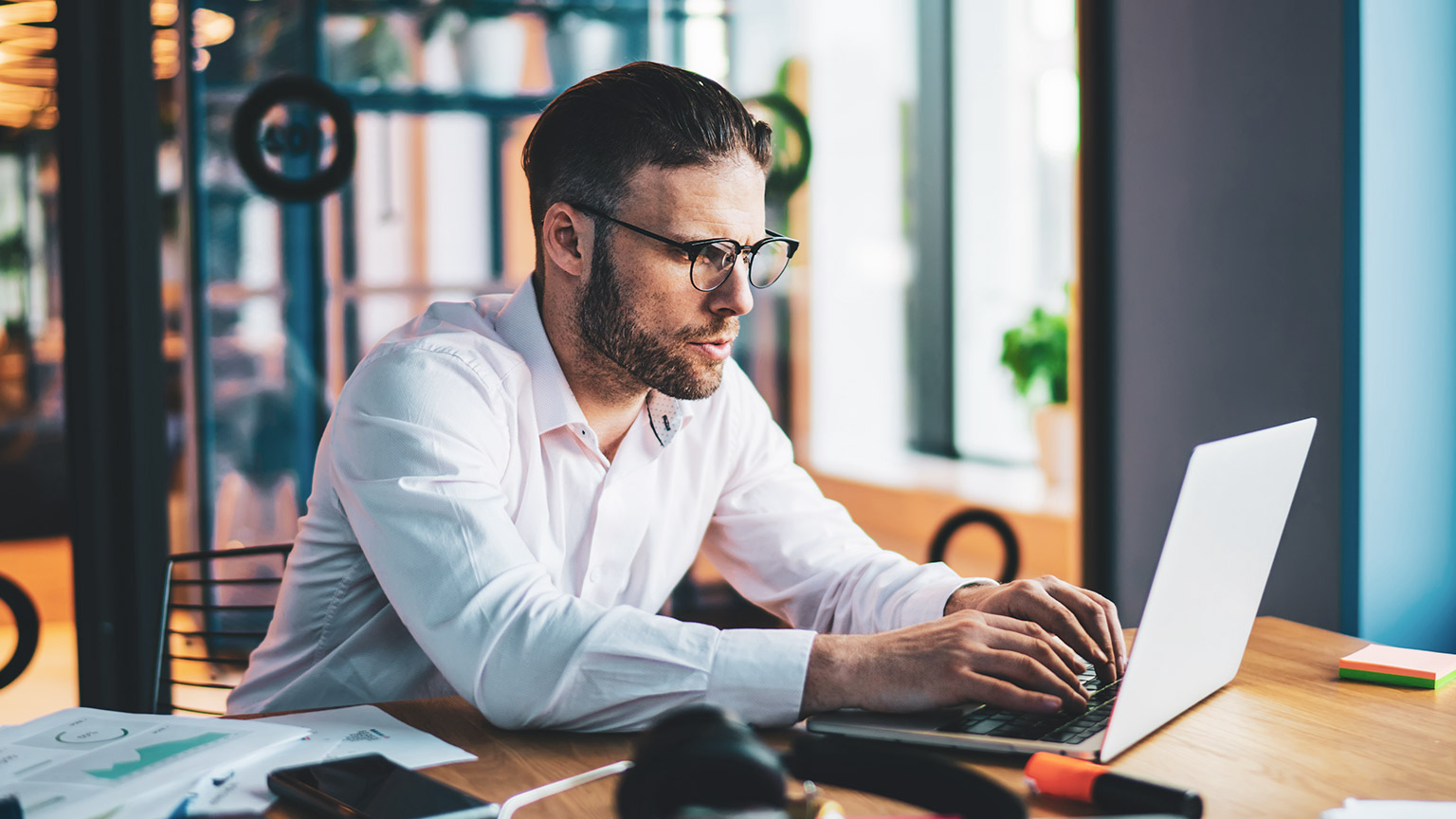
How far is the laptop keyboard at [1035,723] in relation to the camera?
0.96 m

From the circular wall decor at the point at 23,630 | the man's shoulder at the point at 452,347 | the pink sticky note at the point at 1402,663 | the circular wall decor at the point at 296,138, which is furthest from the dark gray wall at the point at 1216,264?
the circular wall decor at the point at 23,630

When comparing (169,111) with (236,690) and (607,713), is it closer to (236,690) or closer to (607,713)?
(236,690)

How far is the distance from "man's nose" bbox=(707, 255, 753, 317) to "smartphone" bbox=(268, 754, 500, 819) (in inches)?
26.7

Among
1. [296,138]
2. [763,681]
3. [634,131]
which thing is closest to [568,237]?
[634,131]

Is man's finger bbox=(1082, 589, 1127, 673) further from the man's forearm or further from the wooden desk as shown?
the man's forearm

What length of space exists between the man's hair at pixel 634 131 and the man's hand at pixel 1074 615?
1.98 feet

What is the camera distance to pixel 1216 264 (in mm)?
2221

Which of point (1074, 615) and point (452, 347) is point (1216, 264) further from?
point (452, 347)

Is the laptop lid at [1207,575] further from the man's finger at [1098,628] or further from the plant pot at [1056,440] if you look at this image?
the plant pot at [1056,440]

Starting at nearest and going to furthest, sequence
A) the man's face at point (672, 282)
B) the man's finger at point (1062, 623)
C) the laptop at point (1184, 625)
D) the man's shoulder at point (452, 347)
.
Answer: the laptop at point (1184, 625), the man's finger at point (1062, 623), the man's shoulder at point (452, 347), the man's face at point (672, 282)

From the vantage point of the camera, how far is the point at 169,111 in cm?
241

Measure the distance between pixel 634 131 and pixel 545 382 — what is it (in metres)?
0.31

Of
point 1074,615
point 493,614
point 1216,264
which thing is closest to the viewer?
point 493,614

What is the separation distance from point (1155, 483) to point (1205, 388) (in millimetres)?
274
